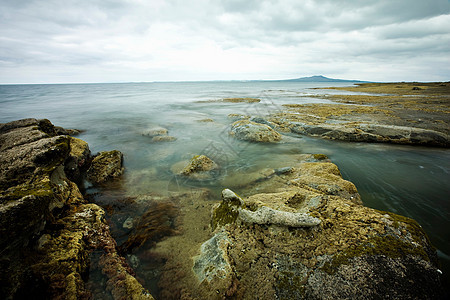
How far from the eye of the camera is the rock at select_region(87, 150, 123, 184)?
7.33 metres

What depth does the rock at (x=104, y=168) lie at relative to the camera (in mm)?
7328

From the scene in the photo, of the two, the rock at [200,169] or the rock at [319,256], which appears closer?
the rock at [319,256]

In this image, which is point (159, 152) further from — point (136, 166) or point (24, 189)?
point (24, 189)

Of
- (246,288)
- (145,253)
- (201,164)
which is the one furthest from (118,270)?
(201,164)

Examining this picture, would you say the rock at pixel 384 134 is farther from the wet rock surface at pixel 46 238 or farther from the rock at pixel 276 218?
the wet rock surface at pixel 46 238

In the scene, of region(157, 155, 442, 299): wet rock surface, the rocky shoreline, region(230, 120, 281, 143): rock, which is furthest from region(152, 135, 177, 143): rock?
region(157, 155, 442, 299): wet rock surface

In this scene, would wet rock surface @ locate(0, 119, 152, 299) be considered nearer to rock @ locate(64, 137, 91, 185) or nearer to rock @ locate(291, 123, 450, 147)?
rock @ locate(64, 137, 91, 185)

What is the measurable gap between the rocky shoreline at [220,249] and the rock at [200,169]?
2850mm

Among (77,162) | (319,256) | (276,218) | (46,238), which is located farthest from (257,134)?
(46,238)

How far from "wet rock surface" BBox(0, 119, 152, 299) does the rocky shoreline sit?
0.5 inches

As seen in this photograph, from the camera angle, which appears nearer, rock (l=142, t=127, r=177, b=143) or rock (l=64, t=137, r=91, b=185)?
rock (l=64, t=137, r=91, b=185)

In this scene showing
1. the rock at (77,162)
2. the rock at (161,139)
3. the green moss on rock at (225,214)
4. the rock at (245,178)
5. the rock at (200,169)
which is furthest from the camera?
the rock at (161,139)

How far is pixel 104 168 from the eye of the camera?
298 inches

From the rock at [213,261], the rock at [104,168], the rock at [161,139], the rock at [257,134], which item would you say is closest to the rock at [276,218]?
the rock at [213,261]
